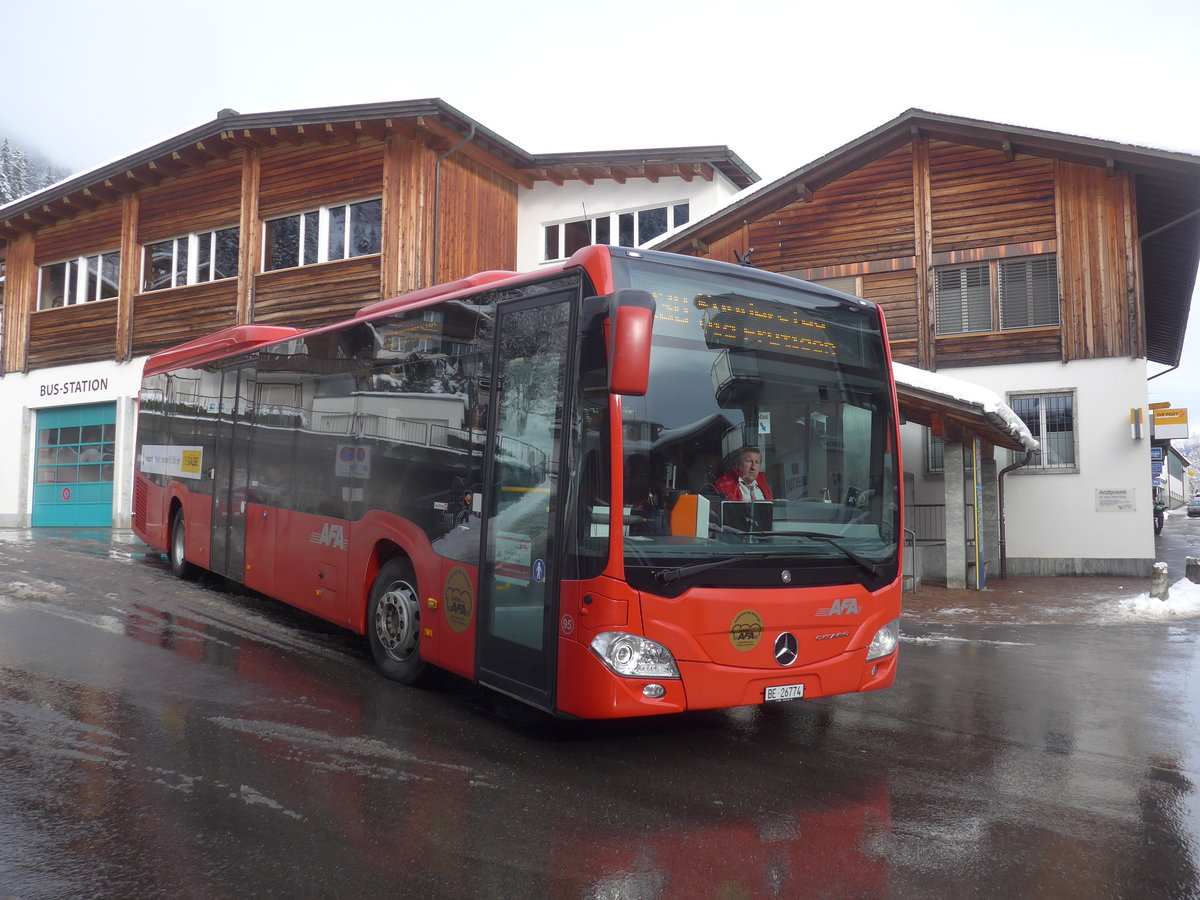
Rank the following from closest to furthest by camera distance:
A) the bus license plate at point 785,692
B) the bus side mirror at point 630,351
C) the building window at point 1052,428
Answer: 1. the bus side mirror at point 630,351
2. the bus license plate at point 785,692
3. the building window at point 1052,428

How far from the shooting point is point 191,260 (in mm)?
23016

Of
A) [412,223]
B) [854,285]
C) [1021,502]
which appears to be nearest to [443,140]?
[412,223]

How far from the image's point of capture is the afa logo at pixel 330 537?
24.9 feet

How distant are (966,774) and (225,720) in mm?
4330

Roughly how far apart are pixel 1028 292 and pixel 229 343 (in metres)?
13.9

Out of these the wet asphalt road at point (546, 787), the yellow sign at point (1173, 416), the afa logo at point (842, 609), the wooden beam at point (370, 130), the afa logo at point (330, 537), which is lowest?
the wet asphalt road at point (546, 787)

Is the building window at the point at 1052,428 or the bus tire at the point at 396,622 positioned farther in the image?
the building window at the point at 1052,428

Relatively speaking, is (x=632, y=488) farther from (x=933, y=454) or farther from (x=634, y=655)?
(x=933, y=454)

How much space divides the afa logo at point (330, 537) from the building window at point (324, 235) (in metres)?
13.1

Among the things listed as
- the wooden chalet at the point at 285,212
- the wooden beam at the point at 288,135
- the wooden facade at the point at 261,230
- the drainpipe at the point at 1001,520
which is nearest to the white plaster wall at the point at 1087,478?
the drainpipe at the point at 1001,520

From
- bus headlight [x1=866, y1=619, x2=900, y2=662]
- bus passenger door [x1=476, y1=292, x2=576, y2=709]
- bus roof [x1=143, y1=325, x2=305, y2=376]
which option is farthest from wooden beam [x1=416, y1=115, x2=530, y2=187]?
bus headlight [x1=866, y1=619, x2=900, y2=662]

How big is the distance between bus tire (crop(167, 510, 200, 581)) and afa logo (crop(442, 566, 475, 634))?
21.5 ft

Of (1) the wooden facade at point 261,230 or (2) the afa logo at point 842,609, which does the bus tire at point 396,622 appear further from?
(1) the wooden facade at point 261,230

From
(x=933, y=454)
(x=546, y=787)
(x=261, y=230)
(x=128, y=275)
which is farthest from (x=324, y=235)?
(x=546, y=787)
